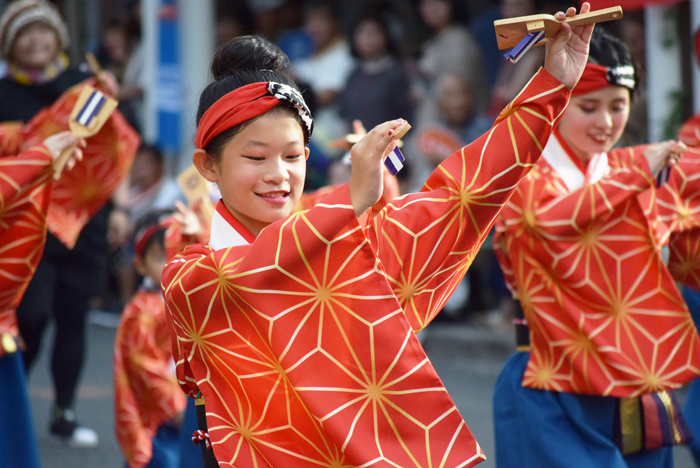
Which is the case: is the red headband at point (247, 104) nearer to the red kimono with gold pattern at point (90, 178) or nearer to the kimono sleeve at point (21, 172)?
the kimono sleeve at point (21, 172)

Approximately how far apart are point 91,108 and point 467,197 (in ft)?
5.45

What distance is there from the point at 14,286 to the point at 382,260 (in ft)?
5.89

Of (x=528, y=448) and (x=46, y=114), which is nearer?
(x=528, y=448)

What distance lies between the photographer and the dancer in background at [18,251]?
123 inches

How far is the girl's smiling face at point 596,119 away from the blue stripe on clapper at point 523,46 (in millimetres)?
976

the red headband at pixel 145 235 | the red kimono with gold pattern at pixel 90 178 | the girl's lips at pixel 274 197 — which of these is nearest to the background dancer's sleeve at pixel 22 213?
the red headband at pixel 145 235

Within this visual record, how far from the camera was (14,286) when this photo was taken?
320 centimetres

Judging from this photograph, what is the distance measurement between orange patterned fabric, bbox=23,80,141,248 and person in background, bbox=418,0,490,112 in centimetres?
301

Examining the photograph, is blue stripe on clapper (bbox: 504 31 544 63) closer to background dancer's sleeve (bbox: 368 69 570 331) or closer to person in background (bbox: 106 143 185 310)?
background dancer's sleeve (bbox: 368 69 570 331)

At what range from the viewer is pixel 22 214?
316 centimetres

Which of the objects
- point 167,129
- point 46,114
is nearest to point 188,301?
point 46,114

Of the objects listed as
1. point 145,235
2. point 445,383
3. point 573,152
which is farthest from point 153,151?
point 573,152

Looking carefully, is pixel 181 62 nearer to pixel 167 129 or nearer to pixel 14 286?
pixel 167 129

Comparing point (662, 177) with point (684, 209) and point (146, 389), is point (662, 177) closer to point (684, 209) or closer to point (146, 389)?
point (684, 209)
